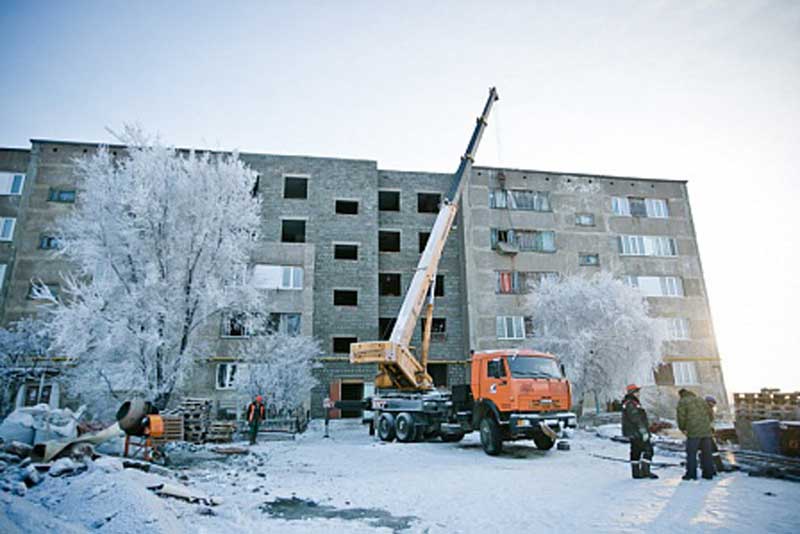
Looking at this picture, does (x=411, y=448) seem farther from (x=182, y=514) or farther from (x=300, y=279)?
(x=300, y=279)

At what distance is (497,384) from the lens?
13.1 metres

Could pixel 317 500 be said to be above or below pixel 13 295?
below

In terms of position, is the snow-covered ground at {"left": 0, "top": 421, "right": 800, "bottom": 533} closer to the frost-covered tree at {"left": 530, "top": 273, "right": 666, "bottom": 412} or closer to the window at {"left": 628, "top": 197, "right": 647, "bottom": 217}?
the frost-covered tree at {"left": 530, "top": 273, "right": 666, "bottom": 412}

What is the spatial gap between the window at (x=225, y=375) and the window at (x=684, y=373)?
27.6 metres

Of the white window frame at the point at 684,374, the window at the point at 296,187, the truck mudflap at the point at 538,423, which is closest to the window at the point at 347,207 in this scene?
the window at the point at 296,187

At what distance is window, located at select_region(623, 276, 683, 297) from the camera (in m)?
31.7

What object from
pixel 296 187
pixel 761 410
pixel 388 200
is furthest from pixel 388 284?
pixel 761 410

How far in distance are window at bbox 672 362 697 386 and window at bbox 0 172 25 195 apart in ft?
141

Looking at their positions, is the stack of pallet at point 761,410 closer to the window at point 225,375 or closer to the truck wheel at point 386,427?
the truck wheel at point 386,427

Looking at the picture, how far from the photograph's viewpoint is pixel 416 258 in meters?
32.1

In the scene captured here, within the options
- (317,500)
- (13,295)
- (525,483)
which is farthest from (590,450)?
(13,295)

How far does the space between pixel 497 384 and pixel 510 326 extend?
56.6 ft

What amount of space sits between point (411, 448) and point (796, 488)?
9.56m

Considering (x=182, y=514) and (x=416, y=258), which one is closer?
(x=182, y=514)
